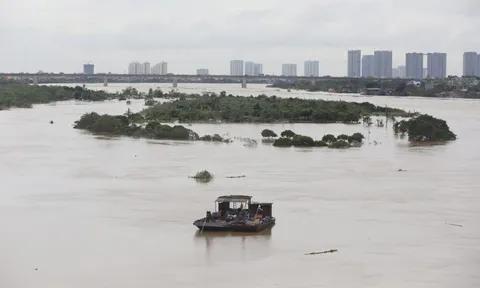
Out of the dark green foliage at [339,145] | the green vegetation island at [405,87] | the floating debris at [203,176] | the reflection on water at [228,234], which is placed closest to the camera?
the reflection on water at [228,234]

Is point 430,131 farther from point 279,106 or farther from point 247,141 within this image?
point 279,106

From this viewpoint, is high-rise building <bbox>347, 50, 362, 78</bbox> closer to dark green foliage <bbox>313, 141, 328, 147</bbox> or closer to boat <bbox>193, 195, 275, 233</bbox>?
dark green foliage <bbox>313, 141, 328, 147</bbox>

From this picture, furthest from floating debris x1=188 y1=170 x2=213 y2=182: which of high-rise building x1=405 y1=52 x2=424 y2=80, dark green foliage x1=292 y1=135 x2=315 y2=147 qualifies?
high-rise building x1=405 y1=52 x2=424 y2=80

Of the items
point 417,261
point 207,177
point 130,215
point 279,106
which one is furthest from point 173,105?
point 417,261

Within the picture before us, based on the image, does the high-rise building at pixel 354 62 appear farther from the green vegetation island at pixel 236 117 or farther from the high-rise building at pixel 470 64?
the green vegetation island at pixel 236 117

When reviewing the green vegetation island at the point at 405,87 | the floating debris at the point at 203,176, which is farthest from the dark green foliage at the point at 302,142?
the green vegetation island at the point at 405,87

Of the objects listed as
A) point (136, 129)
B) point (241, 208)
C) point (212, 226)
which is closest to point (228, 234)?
point (212, 226)
